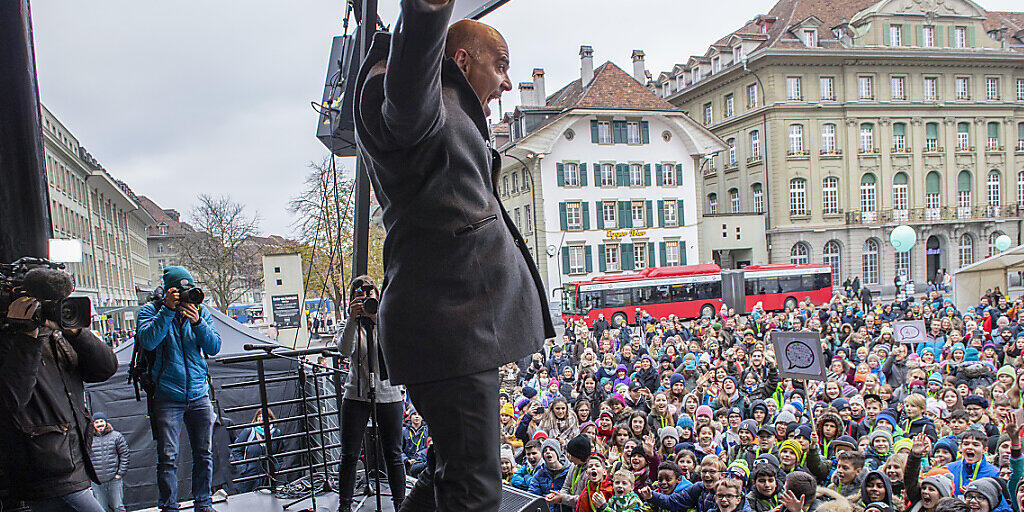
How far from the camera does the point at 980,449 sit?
4801 mm

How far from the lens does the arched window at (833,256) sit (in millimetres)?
38969

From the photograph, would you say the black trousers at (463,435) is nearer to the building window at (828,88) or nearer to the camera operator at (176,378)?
the camera operator at (176,378)

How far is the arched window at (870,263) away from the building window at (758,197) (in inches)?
246

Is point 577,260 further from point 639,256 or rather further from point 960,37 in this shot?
point 960,37

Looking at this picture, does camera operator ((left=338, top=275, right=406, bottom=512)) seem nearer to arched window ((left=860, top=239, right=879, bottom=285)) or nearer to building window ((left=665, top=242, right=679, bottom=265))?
building window ((left=665, top=242, right=679, bottom=265))

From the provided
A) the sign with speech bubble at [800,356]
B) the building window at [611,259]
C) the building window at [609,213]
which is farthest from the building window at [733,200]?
the sign with speech bubble at [800,356]

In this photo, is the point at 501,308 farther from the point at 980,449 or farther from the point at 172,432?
the point at 980,449

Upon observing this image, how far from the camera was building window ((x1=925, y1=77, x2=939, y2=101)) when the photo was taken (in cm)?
4031

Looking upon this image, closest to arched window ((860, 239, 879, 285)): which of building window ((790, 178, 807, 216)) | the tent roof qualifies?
building window ((790, 178, 807, 216))

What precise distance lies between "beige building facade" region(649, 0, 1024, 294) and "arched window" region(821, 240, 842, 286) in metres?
0.08

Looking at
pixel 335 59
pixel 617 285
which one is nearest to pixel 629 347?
pixel 335 59

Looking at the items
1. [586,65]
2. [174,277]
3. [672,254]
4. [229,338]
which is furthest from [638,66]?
[174,277]

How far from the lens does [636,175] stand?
35.8 meters

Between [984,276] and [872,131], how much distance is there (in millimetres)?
22443
